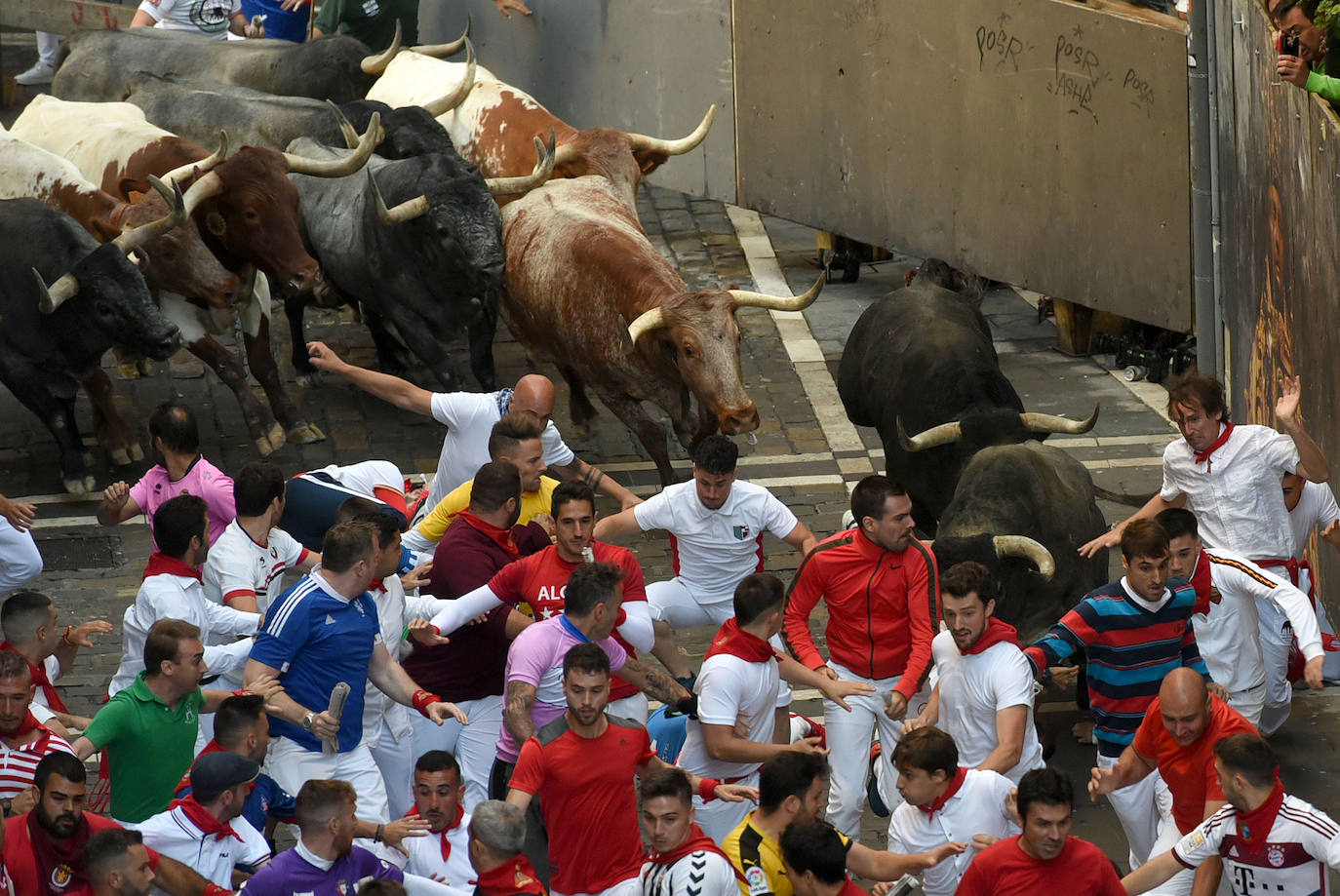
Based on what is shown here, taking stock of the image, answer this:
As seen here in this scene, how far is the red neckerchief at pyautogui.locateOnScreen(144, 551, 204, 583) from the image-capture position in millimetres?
8398

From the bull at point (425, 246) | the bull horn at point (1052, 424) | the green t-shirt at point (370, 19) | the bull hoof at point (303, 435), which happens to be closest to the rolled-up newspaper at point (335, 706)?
the bull horn at point (1052, 424)

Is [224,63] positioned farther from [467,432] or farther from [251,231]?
[467,432]

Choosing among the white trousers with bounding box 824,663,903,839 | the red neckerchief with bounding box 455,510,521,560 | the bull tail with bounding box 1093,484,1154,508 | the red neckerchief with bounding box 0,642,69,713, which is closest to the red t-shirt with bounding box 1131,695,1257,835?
the white trousers with bounding box 824,663,903,839

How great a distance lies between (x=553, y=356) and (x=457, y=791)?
6858 mm

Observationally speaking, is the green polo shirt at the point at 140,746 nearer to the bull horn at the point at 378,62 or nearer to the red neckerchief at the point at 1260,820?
the red neckerchief at the point at 1260,820

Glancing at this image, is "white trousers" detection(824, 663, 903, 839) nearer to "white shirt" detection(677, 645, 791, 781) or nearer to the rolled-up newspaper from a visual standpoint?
"white shirt" detection(677, 645, 791, 781)

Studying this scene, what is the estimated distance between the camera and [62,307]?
12.8 m

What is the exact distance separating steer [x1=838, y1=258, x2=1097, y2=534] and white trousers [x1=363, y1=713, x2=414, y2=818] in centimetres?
370

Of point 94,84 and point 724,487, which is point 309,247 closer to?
point 94,84

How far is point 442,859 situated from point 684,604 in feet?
8.53

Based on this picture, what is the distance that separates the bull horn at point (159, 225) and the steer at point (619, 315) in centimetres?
230

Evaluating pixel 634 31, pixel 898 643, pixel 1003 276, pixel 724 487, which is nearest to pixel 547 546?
pixel 724 487

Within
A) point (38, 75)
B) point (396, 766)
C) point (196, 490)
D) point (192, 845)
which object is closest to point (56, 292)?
point (196, 490)

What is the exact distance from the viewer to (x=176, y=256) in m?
13.5
